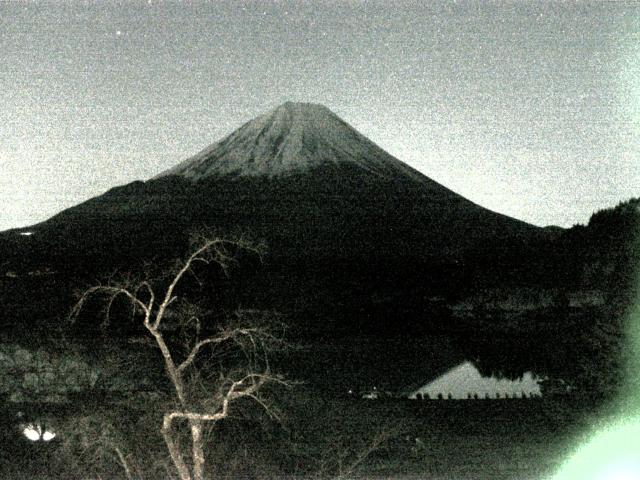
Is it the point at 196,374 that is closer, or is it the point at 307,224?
the point at 196,374

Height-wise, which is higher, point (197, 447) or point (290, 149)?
point (290, 149)

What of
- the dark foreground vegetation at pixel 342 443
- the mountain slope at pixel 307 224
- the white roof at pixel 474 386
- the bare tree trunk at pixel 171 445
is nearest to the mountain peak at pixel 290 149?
the mountain slope at pixel 307 224

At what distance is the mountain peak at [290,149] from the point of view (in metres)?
126

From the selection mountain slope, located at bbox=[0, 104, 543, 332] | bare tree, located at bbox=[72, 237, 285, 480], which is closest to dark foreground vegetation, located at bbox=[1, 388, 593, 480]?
bare tree, located at bbox=[72, 237, 285, 480]

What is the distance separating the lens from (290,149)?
13325cm

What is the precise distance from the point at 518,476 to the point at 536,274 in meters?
32.2

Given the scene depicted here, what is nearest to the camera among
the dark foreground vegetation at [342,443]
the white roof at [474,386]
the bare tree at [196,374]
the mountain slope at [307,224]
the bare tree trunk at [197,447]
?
the bare tree at [196,374]

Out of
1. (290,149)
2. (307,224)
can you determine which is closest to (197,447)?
(307,224)

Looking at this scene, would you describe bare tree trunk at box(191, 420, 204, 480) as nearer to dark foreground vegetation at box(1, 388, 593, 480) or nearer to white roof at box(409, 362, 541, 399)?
dark foreground vegetation at box(1, 388, 593, 480)

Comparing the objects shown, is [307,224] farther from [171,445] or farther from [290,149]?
[171,445]

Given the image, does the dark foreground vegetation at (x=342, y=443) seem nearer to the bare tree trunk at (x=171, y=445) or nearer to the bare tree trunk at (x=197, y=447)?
the bare tree trunk at (x=171, y=445)

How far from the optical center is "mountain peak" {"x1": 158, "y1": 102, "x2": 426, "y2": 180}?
4970 inches

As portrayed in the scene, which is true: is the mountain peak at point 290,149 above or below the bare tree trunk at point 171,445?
above

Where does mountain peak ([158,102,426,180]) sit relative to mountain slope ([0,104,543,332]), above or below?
above
